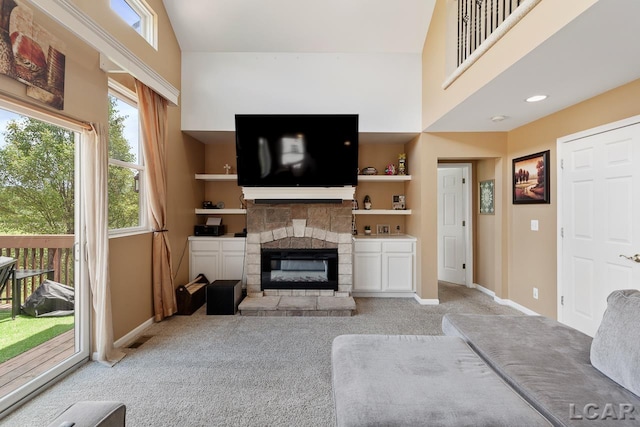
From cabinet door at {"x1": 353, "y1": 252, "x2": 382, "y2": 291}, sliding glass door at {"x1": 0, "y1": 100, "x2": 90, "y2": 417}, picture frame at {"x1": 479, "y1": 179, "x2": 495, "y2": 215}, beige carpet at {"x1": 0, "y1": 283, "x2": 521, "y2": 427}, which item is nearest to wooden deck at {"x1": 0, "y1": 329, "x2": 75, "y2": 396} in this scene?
sliding glass door at {"x1": 0, "y1": 100, "x2": 90, "y2": 417}

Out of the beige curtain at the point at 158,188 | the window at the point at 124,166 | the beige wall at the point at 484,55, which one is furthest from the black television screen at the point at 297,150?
the window at the point at 124,166

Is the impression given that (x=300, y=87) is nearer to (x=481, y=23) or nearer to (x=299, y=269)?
(x=481, y=23)

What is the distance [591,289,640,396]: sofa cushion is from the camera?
1268 mm

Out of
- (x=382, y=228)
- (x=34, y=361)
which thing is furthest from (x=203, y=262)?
(x=382, y=228)

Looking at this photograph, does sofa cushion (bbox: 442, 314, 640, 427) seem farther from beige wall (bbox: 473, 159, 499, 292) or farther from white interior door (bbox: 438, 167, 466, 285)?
white interior door (bbox: 438, 167, 466, 285)

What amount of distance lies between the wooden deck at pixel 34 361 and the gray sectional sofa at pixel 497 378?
2.28 metres

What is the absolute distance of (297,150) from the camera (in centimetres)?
371

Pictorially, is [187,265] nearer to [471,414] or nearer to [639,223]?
[471,414]

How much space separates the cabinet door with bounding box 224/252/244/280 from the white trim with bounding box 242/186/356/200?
3.16 feet

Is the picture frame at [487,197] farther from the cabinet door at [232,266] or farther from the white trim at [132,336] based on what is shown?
the white trim at [132,336]

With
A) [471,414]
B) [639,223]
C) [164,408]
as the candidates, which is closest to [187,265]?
[164,408]

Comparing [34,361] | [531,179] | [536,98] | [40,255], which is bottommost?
[34,361]

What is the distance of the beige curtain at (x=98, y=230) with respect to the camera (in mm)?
2363

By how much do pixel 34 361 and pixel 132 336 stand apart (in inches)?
31.0
